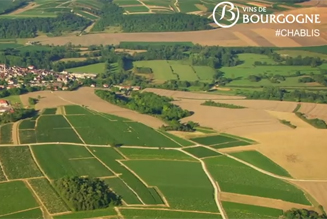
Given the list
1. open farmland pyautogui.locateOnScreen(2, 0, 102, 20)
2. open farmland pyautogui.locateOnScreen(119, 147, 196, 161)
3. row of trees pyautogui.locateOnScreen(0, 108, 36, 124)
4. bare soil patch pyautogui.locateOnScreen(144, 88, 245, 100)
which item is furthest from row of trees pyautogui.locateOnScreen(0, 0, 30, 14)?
open farmland pyautogui.locateOnScreen(119, 147, 196, 161)

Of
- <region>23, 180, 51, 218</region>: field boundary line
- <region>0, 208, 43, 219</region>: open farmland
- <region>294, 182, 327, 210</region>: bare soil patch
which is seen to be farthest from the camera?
<region>294, 182, 327, 210</region>: bare soil patch

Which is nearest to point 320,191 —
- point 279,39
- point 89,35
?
point 279,39

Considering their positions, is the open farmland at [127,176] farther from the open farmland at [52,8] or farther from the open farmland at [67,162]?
the open farmland at [52,8]

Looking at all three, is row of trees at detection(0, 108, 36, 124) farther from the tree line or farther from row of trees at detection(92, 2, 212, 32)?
row of trees at detection(92, 2, 212, 32)

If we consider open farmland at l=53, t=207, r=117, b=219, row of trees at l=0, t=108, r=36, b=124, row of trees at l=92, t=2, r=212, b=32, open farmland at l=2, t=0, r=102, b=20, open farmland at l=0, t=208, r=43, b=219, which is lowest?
open farmland at l=53, t=207, r=117, b=219

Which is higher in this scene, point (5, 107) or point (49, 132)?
point (5, 107)

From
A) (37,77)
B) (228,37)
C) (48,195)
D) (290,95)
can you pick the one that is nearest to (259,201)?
(48,195)

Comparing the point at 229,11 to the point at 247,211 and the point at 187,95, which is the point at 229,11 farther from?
the point at 247,211
